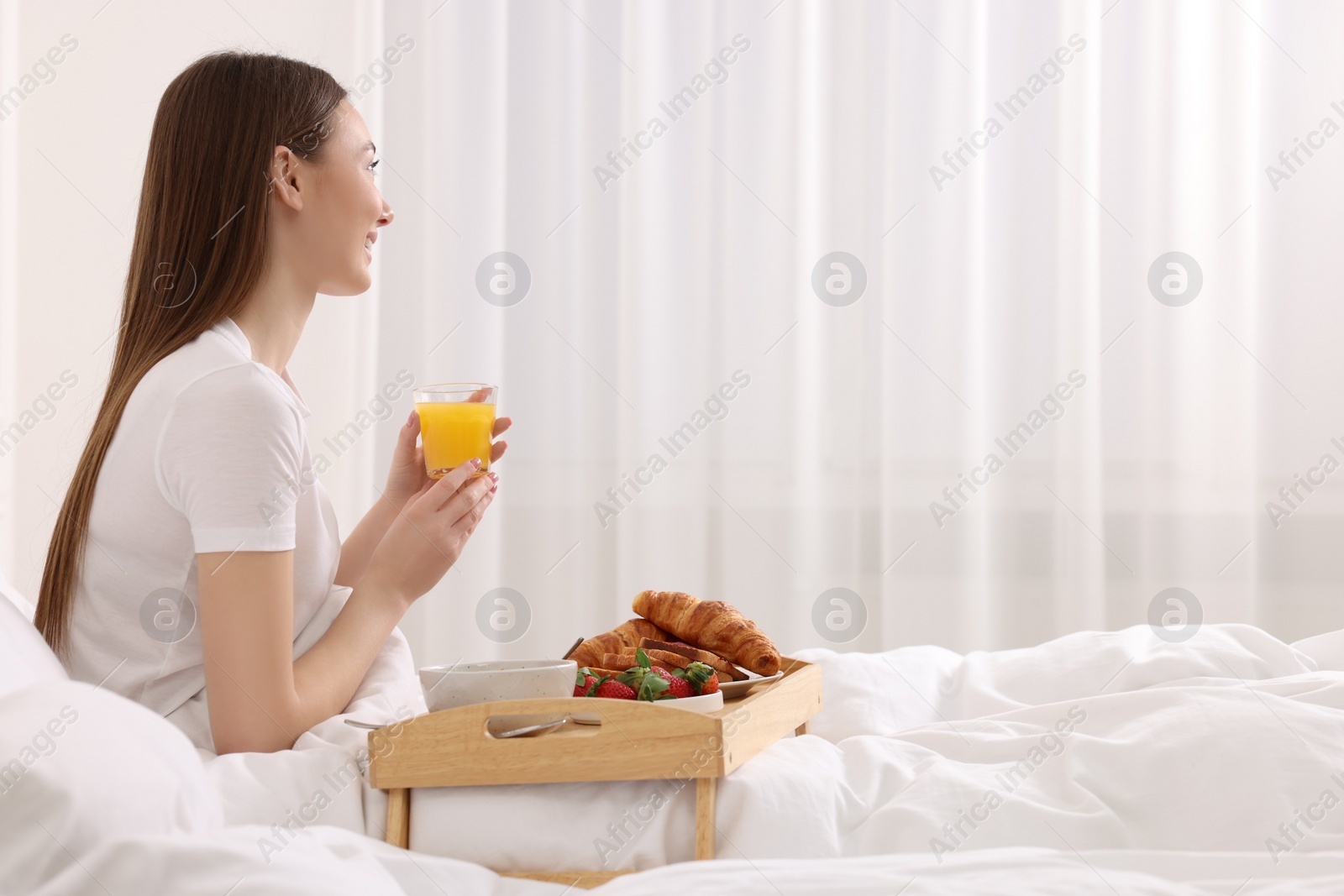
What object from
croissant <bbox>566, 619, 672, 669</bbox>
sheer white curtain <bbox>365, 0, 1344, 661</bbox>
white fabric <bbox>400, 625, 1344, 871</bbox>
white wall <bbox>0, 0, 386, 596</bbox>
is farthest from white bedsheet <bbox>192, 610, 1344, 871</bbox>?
white wall <bbox>0, 0, 386, 596</bbox>

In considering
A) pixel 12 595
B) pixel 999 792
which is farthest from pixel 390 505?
pixel 999 792

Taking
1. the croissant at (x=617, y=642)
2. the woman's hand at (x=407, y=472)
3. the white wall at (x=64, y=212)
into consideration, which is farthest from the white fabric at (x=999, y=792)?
the white wall at (x=64, y=212)

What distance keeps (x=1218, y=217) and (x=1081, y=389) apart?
0.53 m

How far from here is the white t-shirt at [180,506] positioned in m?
0.96

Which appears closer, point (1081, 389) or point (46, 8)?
point (46, 8)

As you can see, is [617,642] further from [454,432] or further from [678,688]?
[454,432]

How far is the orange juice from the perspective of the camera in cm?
118

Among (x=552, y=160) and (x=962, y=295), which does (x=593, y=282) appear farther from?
(x=962, y=295)

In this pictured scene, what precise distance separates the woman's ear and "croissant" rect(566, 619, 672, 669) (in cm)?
56

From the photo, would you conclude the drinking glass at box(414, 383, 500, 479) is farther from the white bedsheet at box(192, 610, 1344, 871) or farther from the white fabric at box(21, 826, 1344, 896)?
the white fabric at box(21, 826, 1344, 896)

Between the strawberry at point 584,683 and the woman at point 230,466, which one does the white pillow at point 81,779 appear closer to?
the woman at point 230,466

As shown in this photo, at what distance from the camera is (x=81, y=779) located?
59 centimetres

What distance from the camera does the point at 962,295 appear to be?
8.66ft

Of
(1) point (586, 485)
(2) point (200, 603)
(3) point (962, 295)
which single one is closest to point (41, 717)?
(2) point (200, 603)
